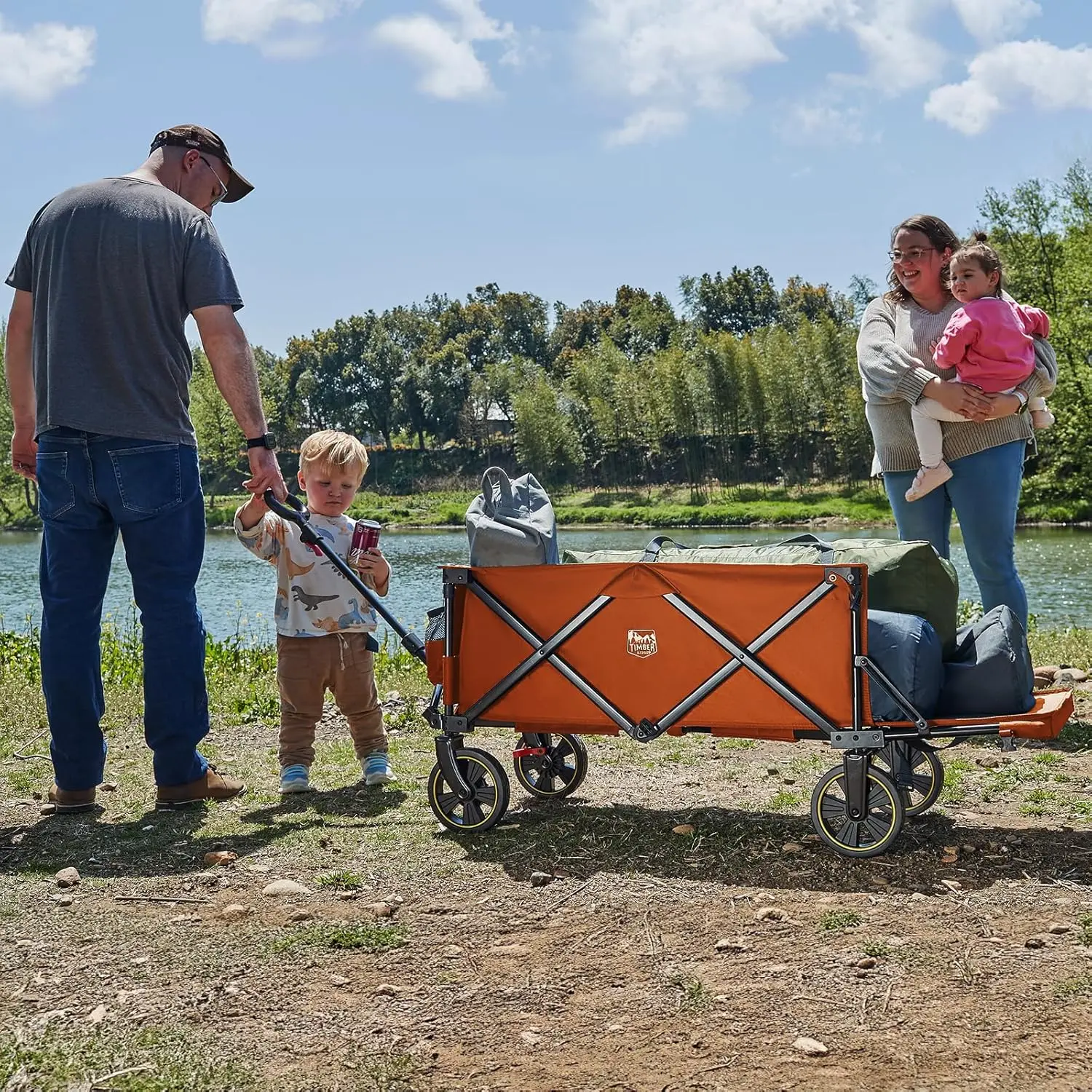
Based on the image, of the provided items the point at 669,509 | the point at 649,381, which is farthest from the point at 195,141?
the point at 649,381

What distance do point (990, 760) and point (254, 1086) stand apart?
344 centimetres

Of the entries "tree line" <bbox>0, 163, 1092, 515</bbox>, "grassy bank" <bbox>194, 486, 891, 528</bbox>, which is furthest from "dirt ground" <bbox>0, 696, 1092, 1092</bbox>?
"grassy bank" <bbox>194, 486, 891, 528</bbox>

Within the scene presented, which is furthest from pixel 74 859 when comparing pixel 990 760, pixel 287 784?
pixel 990 760

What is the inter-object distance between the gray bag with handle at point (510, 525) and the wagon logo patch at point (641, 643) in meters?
0.43

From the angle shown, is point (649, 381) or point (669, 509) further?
point (649, 381)

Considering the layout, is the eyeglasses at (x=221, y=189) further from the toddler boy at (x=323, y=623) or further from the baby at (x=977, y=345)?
the baby at (x=977, y=345)

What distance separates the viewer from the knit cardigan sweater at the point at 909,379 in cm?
501

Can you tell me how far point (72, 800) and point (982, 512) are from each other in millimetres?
3713

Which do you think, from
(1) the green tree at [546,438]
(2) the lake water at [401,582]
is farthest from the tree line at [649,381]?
(2) the lake water at [401,582]

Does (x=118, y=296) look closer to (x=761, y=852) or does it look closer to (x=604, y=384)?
(x=761, y=852)

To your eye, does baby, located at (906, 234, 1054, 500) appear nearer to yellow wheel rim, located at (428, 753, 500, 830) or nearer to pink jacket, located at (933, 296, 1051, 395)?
pink jacket, located at (933, 296, 1051, 395)

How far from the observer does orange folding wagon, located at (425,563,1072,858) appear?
11.7ft

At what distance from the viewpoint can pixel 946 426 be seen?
5.09 meters

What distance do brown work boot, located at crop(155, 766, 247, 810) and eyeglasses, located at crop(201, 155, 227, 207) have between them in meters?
2.13
